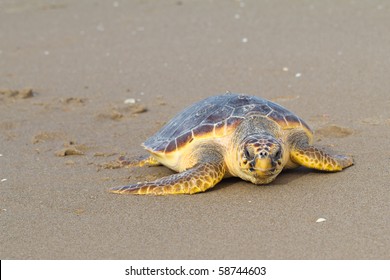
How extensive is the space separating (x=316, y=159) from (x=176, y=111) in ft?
8.00

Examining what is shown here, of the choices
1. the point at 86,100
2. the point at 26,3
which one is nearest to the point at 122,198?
the point at 86,100

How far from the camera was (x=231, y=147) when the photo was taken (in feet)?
14.8

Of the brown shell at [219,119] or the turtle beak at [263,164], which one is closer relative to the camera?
the turtle beak at [263,164]

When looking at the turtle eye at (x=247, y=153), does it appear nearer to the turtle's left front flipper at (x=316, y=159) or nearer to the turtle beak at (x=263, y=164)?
the turtle beak at (x=263, y=164)

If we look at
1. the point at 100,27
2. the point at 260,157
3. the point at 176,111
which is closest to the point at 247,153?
the point at 260,157

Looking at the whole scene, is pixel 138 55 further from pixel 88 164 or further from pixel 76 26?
pixel 88 164

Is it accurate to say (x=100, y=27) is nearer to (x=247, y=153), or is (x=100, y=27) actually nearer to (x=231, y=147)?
(x=231, y=147)

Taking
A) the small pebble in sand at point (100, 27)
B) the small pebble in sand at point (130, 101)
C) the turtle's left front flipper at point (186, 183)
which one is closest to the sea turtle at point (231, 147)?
the turtle's left front flipper at point (186, 183)

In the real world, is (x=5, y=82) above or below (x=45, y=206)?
above

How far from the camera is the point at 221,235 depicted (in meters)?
3.62

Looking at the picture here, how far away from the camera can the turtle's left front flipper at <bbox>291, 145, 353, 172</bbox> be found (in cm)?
446

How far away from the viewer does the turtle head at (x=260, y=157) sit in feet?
13.5

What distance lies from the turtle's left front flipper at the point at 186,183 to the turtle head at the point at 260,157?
7.7 inches
